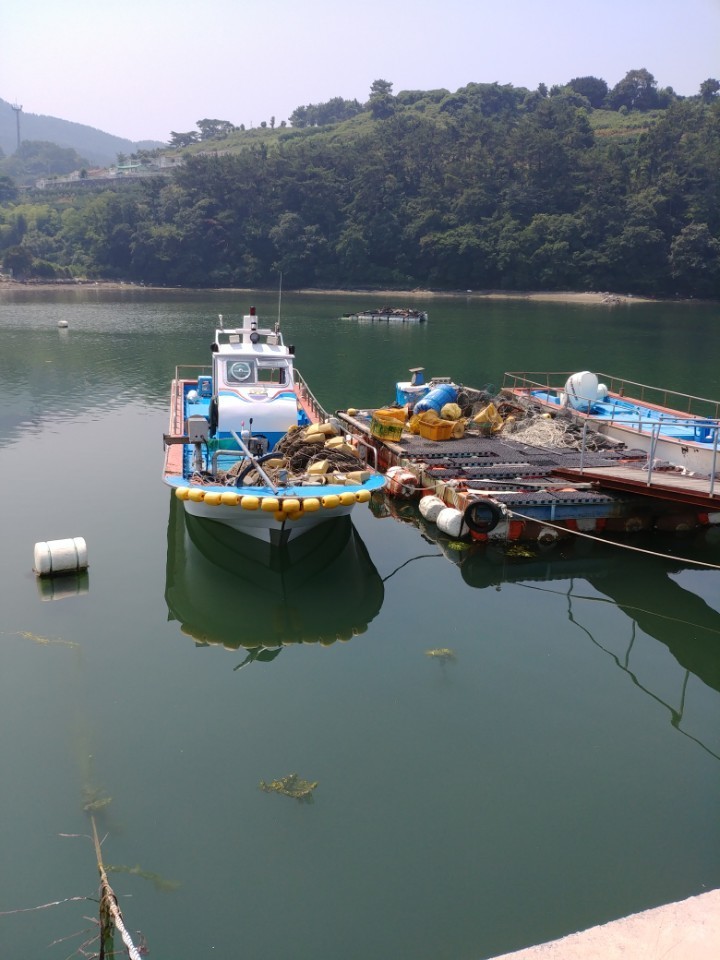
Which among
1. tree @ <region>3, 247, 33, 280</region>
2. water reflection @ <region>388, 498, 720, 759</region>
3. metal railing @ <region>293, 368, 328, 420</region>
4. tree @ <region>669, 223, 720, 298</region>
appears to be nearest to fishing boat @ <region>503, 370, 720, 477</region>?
water reflection @ <region>388, 498, 720, 759</region>

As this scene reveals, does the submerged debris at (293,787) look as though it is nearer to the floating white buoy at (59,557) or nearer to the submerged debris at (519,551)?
the floating white buoy at (59,557)

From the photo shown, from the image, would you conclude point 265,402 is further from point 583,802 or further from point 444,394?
point 583,802

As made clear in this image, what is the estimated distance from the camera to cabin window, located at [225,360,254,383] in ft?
62.5

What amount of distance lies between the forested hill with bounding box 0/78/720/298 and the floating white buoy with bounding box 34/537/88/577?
278ft

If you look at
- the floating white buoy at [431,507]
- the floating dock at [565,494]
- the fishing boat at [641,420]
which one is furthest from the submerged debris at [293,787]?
the fishing boat at [641,420]

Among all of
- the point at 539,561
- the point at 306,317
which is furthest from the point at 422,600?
the point at 306,317

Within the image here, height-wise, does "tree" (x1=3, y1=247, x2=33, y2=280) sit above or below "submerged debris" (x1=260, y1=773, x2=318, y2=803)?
above

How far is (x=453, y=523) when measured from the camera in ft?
53.2

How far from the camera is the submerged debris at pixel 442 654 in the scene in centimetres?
1195

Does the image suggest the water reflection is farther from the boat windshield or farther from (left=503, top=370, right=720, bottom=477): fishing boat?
the boat windshield

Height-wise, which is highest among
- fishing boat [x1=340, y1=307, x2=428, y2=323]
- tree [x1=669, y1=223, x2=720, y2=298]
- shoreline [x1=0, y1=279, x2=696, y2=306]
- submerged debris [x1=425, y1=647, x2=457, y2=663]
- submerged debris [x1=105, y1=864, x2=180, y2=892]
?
tree [x1=669, y1=223, x2=720, y2=298]

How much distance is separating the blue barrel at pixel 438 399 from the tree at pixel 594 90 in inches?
7102

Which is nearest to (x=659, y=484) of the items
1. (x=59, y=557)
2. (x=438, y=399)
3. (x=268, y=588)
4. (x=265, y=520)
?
(x=265, y=520)

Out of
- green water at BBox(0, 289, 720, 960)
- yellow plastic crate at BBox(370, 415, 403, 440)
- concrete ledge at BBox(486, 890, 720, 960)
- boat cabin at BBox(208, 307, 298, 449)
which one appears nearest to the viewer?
concrete ledge at BBox(486, 890, 720, 960)
